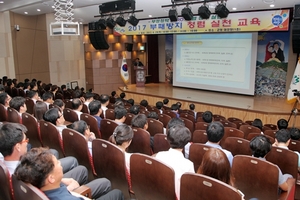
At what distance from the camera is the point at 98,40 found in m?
11.5

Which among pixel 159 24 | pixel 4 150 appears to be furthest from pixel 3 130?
pixel 159 24

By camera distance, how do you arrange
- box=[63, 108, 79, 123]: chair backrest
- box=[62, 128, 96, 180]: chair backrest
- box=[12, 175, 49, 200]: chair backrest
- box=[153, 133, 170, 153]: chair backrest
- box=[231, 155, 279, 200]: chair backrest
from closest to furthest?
box=[12, 175, 49, 200]: chair backrest
box=[231, 155, 279, 200]: chair backrest
box=[62, 128, 96, 180]: chair backrest
box=[153, 133, 170, 153]: chair backrest
box=[63, 108, 79, 123]: chair backrest

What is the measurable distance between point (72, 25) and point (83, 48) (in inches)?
252

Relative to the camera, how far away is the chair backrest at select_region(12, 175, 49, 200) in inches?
58.9

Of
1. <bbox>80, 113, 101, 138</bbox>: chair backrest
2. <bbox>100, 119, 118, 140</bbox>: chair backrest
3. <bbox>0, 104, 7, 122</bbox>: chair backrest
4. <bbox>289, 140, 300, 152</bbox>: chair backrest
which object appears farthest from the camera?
<bbox>0, 104, 7, 122</bbox>: chair backrest

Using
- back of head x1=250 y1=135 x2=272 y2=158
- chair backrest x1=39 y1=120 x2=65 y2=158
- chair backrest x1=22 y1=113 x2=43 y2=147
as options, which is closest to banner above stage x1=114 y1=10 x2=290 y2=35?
back of head x1=250 y1=135 x2=272 y2=158

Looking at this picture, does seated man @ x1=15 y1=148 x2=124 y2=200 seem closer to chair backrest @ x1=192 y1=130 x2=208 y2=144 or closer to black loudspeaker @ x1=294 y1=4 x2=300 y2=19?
chair backrest @ x1=192 y1=130 x2=208 y2=144

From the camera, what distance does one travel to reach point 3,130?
7.38ft

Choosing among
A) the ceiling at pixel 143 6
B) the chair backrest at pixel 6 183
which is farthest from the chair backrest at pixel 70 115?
the ceiling at pixel 143 6

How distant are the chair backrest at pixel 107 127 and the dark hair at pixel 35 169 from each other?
7.09 ft

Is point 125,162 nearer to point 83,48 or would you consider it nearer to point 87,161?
point 87,161

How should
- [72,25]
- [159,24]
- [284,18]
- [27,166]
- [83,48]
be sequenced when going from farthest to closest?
[83,48], [159,24], [284,18], [72,25], [27,166]

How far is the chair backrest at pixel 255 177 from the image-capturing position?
2.31m

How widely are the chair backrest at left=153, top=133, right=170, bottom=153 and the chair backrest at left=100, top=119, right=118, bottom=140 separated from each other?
27.2 inches
